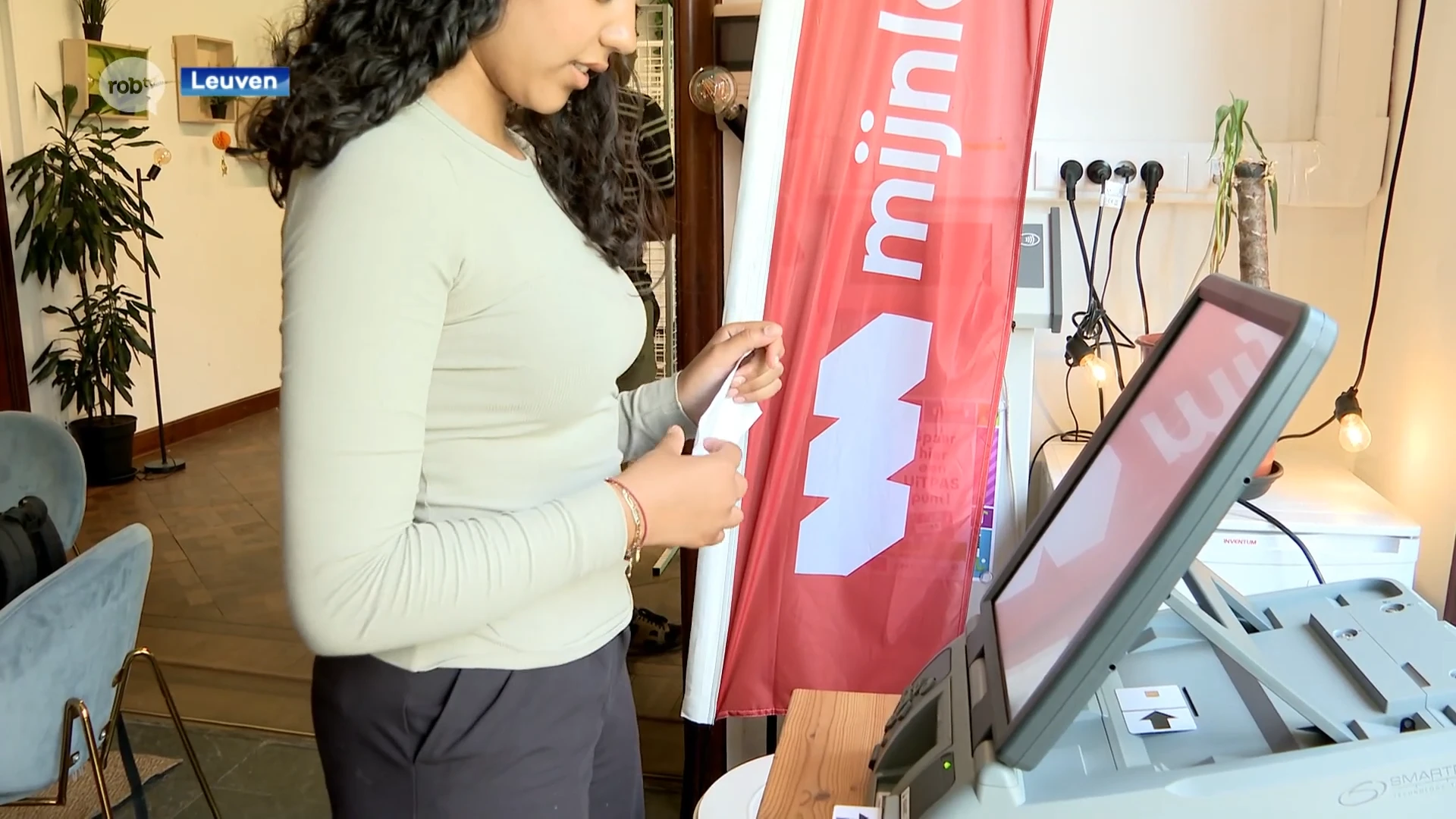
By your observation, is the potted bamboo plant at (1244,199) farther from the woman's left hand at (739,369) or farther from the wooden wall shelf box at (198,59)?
the wooden wall shelf box at (198,59)

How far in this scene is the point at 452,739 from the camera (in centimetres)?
86

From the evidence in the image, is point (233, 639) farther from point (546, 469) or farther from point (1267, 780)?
point (1267, 780)

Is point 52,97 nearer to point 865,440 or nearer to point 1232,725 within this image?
point 865,440

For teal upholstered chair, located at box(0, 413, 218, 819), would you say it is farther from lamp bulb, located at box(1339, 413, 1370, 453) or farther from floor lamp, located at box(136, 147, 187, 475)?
floor lamp, located at box(136, 147, 187, 475)

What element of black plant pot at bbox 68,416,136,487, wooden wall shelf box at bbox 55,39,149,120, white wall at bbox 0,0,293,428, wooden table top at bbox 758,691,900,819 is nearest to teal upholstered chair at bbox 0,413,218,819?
wooden table top at bbox 758,691,900,819

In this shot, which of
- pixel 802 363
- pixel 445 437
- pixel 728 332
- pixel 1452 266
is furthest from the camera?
pixel 802 363

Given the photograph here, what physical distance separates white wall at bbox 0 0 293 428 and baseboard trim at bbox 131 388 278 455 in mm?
40

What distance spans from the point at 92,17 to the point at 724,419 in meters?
4.68

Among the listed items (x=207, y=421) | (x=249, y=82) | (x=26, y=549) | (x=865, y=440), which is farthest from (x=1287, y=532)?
(x=207, y=421)

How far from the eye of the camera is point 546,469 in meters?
0.88

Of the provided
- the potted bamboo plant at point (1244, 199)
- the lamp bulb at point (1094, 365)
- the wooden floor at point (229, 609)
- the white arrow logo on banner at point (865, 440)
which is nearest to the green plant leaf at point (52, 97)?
the wooden floor at point (229, 609)

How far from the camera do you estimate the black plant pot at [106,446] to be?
4.62m

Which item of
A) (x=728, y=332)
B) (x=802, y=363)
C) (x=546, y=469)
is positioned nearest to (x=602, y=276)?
(x=546, y=469)

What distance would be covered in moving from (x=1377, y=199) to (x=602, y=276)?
1.69 m
